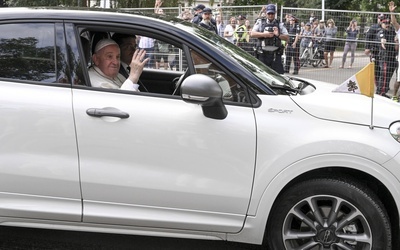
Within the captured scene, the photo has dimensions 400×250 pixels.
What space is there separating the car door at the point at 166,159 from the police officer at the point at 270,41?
5.19 meters

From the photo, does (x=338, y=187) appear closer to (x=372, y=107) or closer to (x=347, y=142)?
(x=347, y=142)

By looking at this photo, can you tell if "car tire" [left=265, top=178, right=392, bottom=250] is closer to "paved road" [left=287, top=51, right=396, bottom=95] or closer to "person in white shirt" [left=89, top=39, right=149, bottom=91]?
"person in white shirt" [left=89, top=39, right=149, bottom=91]

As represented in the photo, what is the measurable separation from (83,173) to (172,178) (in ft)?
1.91

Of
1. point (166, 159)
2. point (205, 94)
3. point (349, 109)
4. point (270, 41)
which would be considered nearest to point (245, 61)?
point (205, 94)

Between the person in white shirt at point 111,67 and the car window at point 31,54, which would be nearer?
the car window at point 31,54

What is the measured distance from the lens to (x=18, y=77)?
311 centimetres

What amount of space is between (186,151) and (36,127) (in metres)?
0.98

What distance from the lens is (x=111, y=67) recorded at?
347 centimetres

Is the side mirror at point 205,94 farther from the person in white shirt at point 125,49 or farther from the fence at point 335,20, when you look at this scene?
the fence at point 335,20

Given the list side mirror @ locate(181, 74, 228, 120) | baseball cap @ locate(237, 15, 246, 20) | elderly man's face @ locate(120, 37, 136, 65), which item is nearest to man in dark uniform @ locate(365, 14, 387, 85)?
baseball cap @ locate(237, 15, 246, 20)

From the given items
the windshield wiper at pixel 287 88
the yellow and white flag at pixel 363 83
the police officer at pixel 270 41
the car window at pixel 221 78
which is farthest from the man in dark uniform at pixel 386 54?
the car window at pixel 221 78

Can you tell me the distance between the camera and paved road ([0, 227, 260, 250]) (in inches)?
143

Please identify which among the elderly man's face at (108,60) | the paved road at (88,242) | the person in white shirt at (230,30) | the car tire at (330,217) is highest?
the person in white shirt at (230,30)

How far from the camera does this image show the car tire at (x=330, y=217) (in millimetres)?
2930
